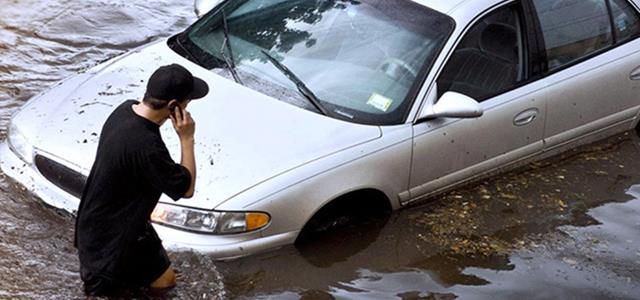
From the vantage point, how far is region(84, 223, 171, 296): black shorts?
4.67m

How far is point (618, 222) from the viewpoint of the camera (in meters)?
6.59

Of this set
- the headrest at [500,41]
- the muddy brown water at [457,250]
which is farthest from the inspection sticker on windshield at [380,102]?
the headrest at [500,41]

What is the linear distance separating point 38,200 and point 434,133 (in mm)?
2436

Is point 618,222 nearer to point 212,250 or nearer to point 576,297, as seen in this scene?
point 576,297

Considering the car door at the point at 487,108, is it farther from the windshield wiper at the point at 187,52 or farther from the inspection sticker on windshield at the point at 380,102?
the windshield wiper at the point at 187,52

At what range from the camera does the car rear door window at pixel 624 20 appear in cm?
716

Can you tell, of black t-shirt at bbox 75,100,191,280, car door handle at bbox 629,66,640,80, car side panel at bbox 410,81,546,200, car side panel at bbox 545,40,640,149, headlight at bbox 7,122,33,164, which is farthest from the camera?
car door handle at bbox 629,66,640,80

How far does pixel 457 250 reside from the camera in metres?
6.02

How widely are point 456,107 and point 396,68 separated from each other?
534 millimetres

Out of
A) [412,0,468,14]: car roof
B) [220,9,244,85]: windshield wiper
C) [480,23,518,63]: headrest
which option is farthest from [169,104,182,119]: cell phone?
[480,23,518,63]: headrest

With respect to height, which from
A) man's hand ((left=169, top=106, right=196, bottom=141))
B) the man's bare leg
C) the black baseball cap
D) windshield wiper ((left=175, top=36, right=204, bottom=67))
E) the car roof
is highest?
the black baseball cap

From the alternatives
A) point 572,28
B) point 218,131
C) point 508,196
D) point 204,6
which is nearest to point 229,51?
point 218,131

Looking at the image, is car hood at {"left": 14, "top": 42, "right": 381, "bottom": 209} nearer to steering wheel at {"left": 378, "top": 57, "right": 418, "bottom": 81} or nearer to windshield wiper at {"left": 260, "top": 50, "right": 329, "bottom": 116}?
windshield wiper at {"left": 260, "top": 50, "right": 329, "bottom": 116}

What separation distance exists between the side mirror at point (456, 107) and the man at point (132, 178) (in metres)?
1.91
